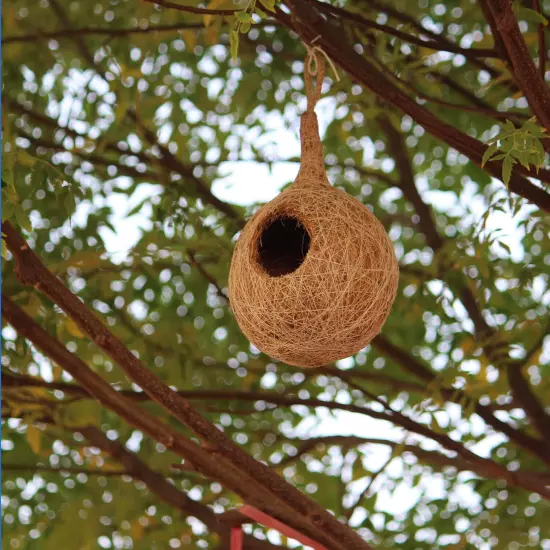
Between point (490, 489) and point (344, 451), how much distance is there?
24.1 inches

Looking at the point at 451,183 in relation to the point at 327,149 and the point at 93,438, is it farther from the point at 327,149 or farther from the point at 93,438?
the point at 93,438

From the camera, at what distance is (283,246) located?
2.23 metres

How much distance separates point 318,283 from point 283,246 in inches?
13.9

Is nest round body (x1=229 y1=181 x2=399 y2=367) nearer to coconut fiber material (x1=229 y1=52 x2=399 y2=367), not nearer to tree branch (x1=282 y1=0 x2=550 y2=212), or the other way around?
coconut fiber material (x1=229 y1=52 x2=399 y2=367)

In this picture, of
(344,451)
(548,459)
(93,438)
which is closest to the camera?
(93,438)

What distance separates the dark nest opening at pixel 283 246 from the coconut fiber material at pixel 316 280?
0.03 metres

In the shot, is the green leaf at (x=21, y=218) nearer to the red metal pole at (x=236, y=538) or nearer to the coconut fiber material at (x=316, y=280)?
the coconut fiber material at (x=316, y=280)

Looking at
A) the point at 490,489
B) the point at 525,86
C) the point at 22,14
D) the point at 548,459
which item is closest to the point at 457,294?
the point at 548,459

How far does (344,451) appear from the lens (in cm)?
409

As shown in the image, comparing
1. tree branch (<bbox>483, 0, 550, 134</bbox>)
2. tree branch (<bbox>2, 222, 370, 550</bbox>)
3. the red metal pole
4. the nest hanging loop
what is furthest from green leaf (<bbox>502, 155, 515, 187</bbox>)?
the red metal pole

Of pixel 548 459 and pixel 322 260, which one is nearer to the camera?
pixel 322 260

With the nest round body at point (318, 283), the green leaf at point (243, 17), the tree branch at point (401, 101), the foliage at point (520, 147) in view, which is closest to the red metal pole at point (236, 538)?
the nest round body at point (318, 283)

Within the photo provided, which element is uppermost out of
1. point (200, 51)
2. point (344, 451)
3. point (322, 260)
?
point (200, 51)

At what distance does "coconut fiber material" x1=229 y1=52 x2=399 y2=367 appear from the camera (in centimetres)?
190
